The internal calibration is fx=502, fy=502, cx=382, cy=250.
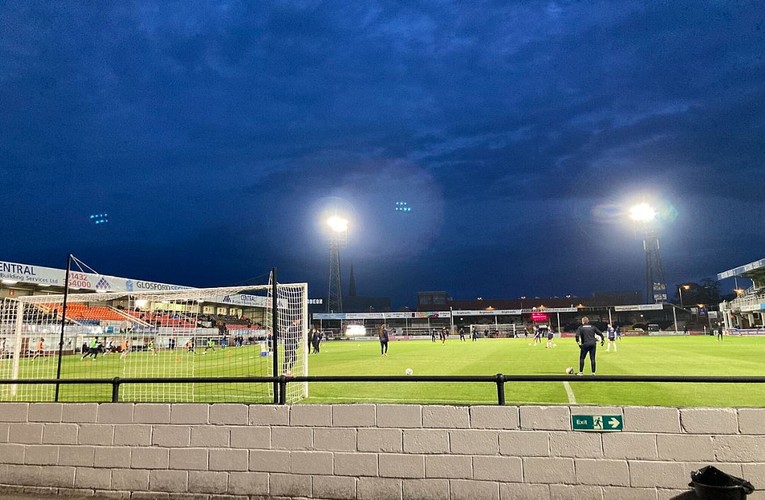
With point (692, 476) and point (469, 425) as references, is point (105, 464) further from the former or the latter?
point (692, 476)

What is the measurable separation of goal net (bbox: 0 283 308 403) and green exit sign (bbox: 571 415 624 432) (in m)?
3.93

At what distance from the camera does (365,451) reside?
17.6ft

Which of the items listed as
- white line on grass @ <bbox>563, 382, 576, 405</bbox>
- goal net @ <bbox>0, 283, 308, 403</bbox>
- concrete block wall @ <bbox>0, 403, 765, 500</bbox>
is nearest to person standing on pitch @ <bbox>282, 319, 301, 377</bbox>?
goal net @ <bbox>0, 283, 308, 403</bbox>

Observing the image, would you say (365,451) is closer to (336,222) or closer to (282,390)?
(282,390)

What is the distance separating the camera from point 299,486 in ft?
17.9

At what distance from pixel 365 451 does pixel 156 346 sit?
15609 millimetres

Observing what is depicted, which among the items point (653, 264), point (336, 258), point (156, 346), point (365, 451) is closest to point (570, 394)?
point (365, 451)

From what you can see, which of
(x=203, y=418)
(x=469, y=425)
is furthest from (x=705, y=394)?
(x=203, y=418)

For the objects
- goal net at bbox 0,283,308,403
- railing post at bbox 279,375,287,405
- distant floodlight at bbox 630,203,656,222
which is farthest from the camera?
distant floodlight at bbox 630,203,656,222

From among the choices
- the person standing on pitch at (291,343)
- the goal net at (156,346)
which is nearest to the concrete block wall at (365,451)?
the goal net at (156,346)

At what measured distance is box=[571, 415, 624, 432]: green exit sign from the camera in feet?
16.2

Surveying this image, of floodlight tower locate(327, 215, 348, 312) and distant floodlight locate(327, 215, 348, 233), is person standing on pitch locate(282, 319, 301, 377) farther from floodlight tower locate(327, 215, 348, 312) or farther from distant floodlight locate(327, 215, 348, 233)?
floodlight tower locate(327, 215, 348, 312)

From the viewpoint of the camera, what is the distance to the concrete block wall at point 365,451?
484 cm

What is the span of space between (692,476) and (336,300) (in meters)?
84.8
